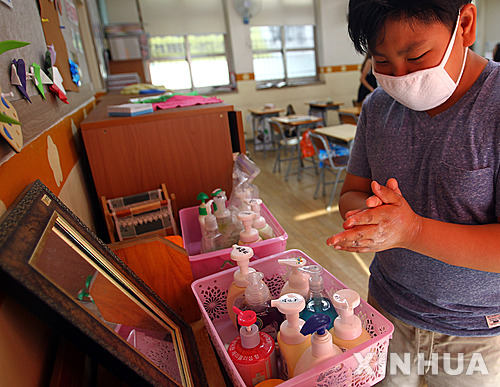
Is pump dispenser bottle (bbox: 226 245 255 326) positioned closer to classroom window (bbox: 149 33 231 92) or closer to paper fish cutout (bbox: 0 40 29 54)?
paper fish cutout (bbox: 0 40 29 54)

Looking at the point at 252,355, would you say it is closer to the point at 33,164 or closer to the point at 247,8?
the point at 33,164

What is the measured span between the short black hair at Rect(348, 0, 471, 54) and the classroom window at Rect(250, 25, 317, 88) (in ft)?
24.3

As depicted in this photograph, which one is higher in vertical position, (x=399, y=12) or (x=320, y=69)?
(x=320, y=69)

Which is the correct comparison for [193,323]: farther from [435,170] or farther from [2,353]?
[435,170]

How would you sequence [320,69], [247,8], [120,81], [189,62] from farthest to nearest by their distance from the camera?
[320,69] < [189,62] < [247,8] < [120,81]

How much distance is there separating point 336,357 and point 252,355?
15 centimetres

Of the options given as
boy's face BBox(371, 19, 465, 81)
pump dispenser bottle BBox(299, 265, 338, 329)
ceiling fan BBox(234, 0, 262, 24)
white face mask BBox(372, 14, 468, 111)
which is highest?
ceiling fan BBox(234, 0, 262, 24)

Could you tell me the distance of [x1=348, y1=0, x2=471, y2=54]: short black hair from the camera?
24.4 inches

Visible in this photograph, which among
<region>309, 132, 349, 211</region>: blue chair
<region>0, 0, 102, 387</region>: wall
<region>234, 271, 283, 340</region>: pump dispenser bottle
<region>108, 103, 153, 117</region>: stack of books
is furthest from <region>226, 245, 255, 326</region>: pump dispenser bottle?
<region>309, 132, 349, 211</region>: blue chair

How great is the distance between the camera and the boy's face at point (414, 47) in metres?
0.64

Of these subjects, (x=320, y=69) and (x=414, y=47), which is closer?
(x=414, y=47)

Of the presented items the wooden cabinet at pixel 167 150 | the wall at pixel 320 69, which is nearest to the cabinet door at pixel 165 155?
the wooden cabinet at pixel 167 150

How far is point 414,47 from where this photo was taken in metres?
0.66

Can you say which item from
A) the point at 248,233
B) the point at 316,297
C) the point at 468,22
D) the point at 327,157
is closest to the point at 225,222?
the point at 248,233
